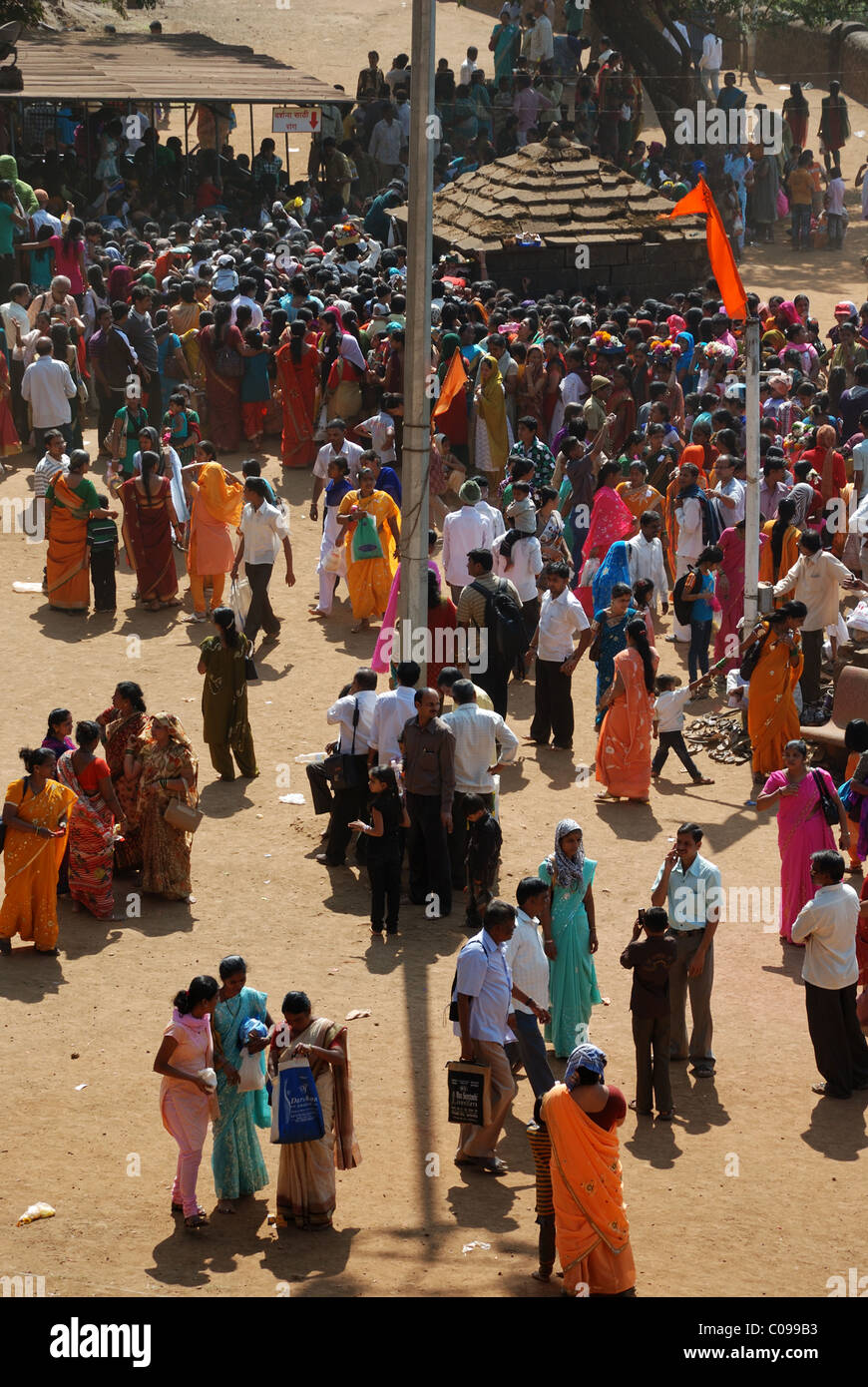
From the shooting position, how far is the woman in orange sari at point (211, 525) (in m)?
14.5

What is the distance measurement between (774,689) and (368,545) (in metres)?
3.62

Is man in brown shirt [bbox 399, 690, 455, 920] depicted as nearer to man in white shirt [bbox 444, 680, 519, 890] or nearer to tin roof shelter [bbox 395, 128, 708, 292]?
man in white shirt [bbox 444, 680, 519, 890]

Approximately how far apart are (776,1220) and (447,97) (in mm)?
22992

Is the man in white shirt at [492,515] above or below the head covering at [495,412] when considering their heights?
below

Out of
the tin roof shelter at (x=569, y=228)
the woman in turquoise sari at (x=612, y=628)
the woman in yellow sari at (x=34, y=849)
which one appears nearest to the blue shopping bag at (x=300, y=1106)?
the woman in yellow sari at (x=34, y=849)

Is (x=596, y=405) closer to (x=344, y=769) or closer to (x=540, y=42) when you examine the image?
(x=344, y=769)

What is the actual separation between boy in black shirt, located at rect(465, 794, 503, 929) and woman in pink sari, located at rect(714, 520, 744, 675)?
3.80 meters

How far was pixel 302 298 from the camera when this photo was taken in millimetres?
19109

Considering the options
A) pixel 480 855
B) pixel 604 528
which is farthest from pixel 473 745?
pixel 604 528

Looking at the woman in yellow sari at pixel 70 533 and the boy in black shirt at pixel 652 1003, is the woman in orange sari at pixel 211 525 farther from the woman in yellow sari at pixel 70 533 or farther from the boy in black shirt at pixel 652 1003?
the boy in black shirt at pixel 652 1003

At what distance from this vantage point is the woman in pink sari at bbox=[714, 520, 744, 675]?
13.9m

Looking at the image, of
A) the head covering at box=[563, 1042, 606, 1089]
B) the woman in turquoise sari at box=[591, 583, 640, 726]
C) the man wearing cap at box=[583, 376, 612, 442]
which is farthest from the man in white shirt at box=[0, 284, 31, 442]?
the head covering at box=[563, 1042, 606, 1089]

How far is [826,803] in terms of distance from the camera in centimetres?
1031

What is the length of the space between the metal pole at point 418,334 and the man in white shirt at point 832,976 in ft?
9.65
